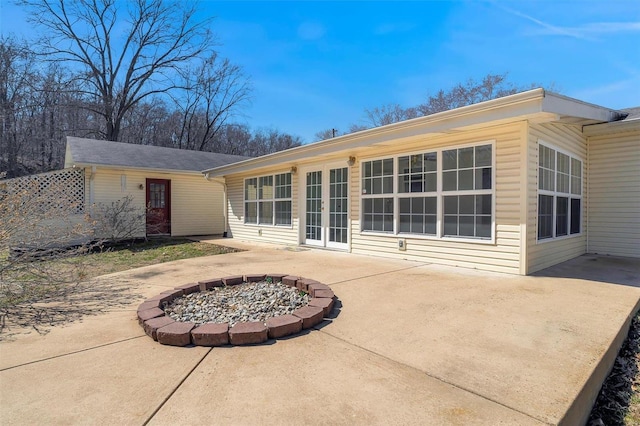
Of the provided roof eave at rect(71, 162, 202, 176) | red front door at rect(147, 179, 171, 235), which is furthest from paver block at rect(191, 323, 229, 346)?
red front door at rect(147, 179, 171, 235)

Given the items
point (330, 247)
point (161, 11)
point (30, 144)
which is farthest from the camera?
point (161, 11)

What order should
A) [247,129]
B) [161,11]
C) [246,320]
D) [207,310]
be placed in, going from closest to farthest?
[246,320], [207,310], [161,11], [247,129]

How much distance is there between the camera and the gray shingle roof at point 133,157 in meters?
10.7

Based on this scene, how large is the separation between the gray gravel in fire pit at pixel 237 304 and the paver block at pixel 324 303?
174mm

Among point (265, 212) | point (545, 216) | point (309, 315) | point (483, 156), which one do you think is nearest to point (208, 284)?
point (309, 315)

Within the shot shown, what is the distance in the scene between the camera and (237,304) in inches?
144

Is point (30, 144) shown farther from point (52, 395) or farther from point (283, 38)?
point (52, 395)

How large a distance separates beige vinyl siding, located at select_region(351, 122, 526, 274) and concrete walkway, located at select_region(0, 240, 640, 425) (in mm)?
1312

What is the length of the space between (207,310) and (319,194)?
18.1 feet

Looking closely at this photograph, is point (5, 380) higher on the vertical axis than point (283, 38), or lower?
lower

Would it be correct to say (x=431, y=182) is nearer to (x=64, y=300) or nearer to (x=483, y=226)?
(x=483, y=226)

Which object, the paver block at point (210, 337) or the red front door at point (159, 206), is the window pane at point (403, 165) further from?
the red front door at point (159, 206)

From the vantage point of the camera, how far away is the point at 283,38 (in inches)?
652

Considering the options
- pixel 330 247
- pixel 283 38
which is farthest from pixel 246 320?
pixel 283 38
